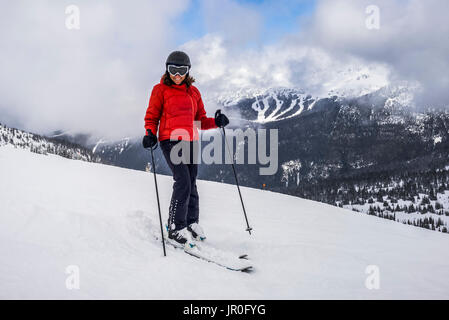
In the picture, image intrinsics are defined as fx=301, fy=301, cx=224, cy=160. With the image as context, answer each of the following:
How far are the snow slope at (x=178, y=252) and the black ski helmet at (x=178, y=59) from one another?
2607 millimetres

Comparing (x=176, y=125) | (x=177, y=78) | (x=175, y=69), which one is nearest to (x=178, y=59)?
(x=175, y=69)

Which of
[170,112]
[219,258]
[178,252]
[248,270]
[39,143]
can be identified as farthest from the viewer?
[39,143]

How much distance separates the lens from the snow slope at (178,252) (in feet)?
9.78

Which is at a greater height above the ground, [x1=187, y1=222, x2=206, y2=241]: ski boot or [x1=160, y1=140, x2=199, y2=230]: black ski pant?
[x1=160, y1=140, x2=199, y2=230]: black ski pant

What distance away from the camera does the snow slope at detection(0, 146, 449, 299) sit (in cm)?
298

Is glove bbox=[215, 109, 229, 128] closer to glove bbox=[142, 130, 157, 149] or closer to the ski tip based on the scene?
glove bbox=[142, 130, 157, 149]

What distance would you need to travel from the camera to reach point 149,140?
4.39m

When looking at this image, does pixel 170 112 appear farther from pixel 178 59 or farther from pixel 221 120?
pixel 221 120

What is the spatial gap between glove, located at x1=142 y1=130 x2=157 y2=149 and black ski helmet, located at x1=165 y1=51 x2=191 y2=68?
1.11 meters

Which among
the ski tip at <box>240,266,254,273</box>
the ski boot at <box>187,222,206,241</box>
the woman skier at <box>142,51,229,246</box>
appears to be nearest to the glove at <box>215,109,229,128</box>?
the woman skier at <box>142,51,229,246</box>

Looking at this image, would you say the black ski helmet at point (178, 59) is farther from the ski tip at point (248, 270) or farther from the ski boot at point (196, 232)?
the ski tip at point (248, 270)

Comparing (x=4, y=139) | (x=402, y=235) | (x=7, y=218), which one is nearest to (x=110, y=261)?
(x=7, y=218)

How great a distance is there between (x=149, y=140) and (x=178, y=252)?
1.66 m
